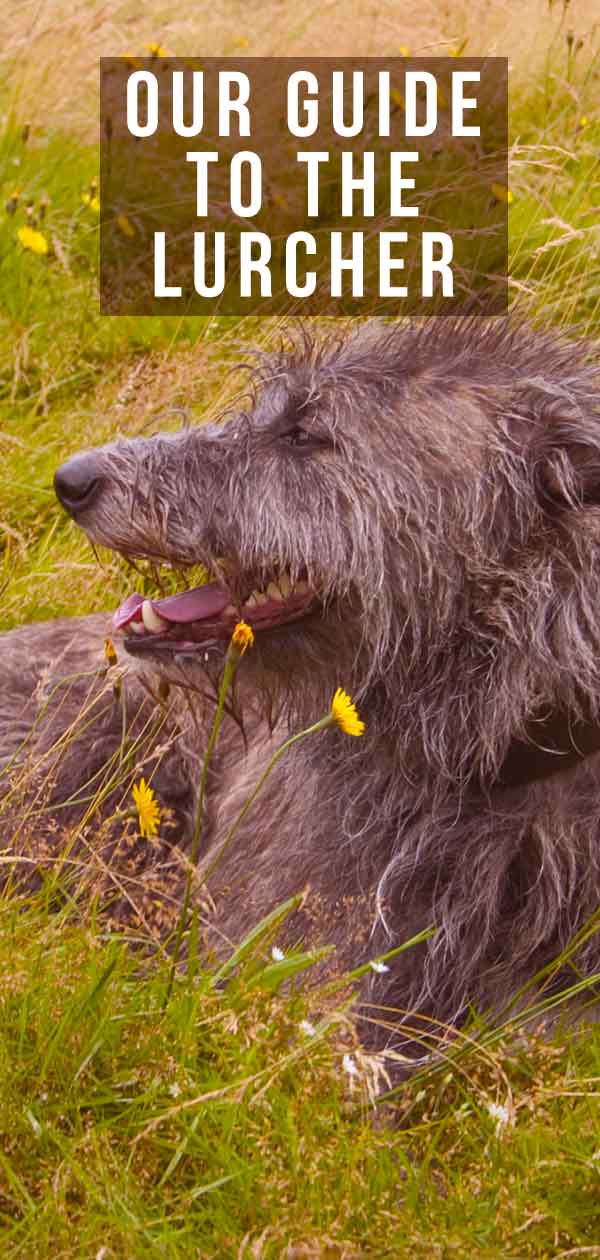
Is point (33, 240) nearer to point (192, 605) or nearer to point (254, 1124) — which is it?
point (192, 605)

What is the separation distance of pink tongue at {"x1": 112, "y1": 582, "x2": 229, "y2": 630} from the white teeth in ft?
0.04

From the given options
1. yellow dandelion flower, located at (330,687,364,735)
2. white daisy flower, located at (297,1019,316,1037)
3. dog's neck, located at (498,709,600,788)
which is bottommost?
white daisy flower, located at (297,1019,316,1037)

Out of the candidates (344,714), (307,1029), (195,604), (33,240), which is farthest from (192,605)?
(33,240)

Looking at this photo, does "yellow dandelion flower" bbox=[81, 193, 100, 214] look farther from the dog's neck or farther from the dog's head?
the dog's neck

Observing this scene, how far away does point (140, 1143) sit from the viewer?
127 inches

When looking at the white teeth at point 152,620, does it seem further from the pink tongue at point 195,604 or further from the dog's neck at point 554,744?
the dog's neck at point 554,744

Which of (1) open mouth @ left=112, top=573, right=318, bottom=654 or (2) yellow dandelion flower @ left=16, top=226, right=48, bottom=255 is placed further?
(2) yellow dandelion flower @ left=16, top=226, right=48, bottom=255

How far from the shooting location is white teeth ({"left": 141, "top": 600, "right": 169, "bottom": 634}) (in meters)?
3.97

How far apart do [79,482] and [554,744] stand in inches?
47.0

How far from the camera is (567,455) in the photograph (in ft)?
12.7

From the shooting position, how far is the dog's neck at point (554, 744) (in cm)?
380

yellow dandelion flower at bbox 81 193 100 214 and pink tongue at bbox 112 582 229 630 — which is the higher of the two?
yellow dandelion flower at bbox 81 193 100 214

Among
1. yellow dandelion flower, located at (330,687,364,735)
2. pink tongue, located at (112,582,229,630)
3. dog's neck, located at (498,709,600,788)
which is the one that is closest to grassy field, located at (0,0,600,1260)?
yellow dandelion flower, located at (330,687,364,735)

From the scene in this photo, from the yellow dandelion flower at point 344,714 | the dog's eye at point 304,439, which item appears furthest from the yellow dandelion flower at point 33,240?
the yellow dandelion flower at point 344,714
